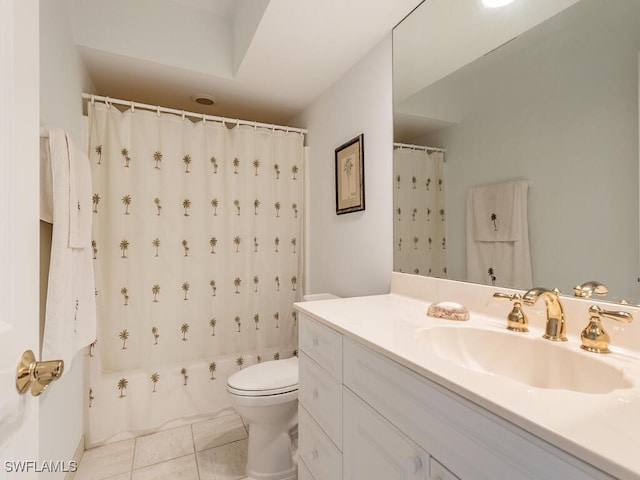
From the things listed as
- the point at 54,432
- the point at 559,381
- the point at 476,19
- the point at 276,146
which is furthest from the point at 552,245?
the point at 54,432

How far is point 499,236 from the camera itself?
108 cm

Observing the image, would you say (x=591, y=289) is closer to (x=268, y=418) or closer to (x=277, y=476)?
(x=268, y=418)

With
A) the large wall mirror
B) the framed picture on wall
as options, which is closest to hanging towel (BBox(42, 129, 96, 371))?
the framed picture on wall

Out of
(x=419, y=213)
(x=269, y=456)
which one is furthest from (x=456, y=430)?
(x=269, y=456)

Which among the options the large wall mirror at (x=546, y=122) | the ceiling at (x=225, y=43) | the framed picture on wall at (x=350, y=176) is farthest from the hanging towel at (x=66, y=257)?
the large wall mirror at (x=546, y=122)

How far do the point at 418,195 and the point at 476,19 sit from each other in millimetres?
698

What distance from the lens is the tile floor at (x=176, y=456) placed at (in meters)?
1.51

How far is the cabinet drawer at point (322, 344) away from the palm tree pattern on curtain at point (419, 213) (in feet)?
1.90

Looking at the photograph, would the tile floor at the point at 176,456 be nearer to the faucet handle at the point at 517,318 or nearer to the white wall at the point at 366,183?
the white wall at the point at 366,183

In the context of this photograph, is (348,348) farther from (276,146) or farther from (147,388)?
(276,146)

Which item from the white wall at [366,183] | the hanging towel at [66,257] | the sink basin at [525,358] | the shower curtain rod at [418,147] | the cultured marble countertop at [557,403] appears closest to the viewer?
the cultured marble countertop at [557,403]

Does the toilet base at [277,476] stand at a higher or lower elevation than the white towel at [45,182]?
lower

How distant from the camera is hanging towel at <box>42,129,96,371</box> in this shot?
1077 mm

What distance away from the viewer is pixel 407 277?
4.75 feet
